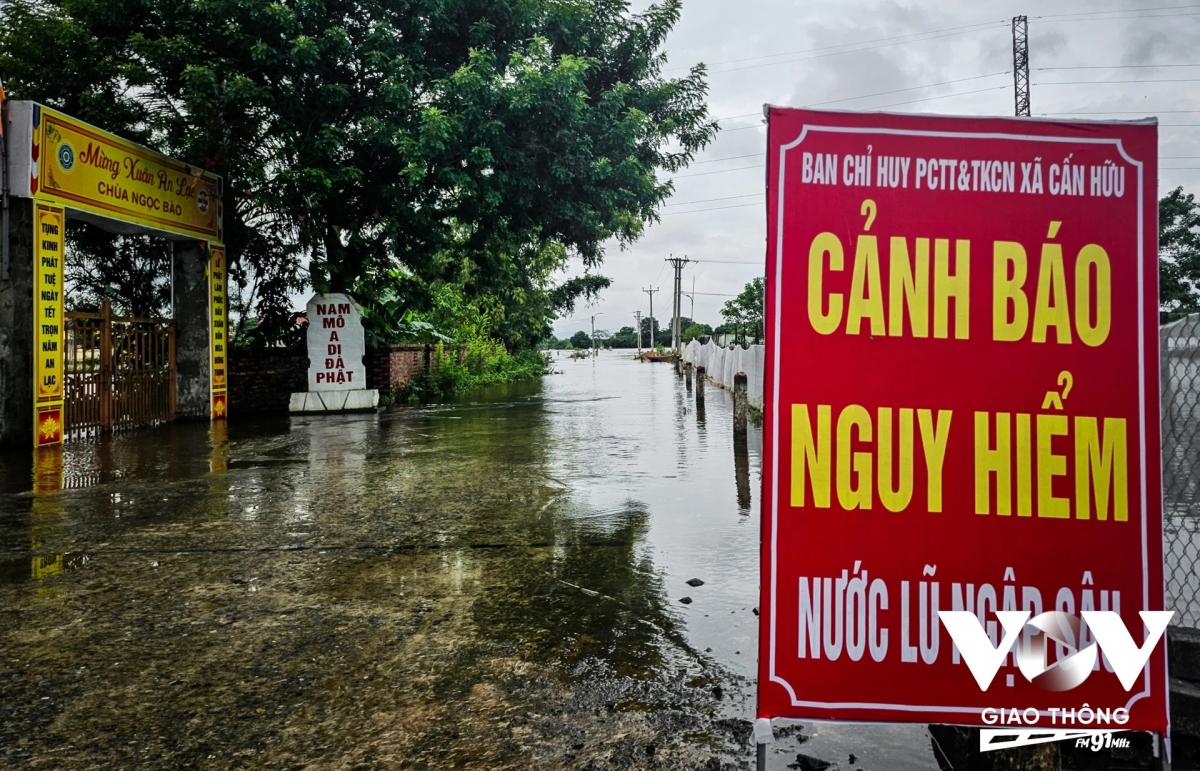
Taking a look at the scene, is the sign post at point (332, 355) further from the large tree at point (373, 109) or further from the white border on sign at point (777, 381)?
the white border on sign at point (777, 381)

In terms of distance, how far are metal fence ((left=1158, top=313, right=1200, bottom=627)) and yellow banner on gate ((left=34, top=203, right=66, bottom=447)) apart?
12131mm

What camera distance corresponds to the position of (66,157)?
1191 cm

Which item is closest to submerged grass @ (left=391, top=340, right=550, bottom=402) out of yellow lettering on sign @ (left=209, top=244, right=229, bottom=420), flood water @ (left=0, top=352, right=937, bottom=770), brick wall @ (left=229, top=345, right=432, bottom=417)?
brick wall @ (left=229, top=345, right=432, bottom=417)

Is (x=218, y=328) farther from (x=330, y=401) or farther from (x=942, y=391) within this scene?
(x=942, y=391)

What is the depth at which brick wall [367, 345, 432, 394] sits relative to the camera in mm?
20047

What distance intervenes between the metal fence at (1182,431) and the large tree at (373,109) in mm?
14065

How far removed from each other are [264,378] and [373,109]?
5820 mm

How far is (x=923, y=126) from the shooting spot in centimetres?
242

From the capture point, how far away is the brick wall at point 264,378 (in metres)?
17.7

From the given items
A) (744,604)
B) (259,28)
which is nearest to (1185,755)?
(744,604)

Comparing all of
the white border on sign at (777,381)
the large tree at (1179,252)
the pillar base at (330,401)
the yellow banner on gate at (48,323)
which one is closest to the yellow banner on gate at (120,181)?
the yellow banner on gate at (48,323)

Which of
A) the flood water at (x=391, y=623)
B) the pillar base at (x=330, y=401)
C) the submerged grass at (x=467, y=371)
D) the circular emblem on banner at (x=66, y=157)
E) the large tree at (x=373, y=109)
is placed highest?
the large tree at (x=373, y=109)

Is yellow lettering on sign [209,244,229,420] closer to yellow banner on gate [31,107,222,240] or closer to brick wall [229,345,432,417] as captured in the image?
yellow banner on gate [31,107,222,240]

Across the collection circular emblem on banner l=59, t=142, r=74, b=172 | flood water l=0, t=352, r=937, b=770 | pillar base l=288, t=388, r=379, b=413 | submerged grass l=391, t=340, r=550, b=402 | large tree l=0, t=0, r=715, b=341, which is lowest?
flood water l=0, t=352, r=937, b=770
